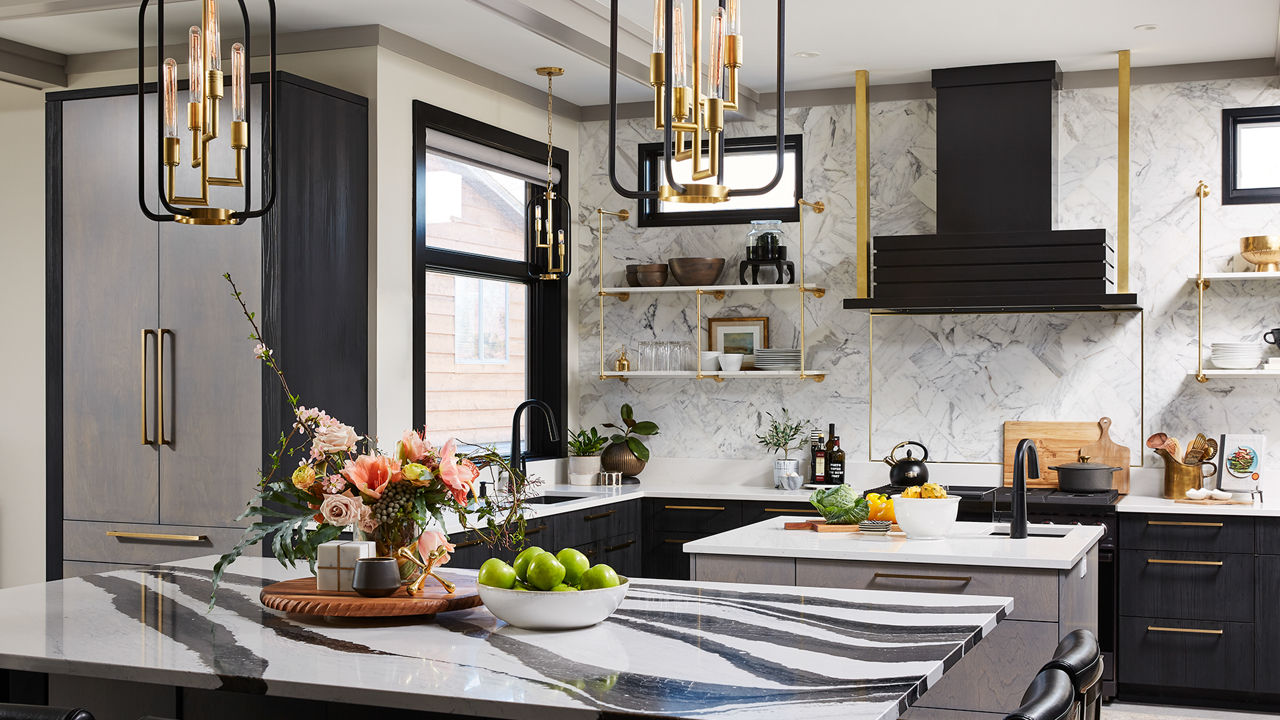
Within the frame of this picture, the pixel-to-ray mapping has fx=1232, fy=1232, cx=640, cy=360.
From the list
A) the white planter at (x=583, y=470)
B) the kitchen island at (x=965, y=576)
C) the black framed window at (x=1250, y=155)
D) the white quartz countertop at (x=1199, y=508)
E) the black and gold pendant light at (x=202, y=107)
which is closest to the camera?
the black and gold pendant light at (x=202, y=107)

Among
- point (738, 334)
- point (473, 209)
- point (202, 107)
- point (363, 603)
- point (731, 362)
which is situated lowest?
point (363, 603)

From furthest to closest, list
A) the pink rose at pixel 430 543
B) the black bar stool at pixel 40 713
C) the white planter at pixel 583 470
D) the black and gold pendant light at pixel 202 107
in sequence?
the white planter at pixel 583 470
the pink rose at pixel 430 543
the black and gold pendant light at pixel 202 107
the black bar stool at pixel 40 713

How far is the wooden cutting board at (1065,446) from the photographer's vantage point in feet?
18.7

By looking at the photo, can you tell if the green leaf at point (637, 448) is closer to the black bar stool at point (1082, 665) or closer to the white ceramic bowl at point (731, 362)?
the white ceramic bowl at point (731, 362)

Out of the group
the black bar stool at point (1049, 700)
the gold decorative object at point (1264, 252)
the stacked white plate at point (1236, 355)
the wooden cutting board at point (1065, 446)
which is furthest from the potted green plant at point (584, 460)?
the black bar stool at point (1049, 700)

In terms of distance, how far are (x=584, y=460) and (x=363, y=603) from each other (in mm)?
3845

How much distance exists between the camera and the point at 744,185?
6488mm

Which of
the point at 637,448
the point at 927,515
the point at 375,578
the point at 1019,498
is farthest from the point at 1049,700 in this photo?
the point at 637,448

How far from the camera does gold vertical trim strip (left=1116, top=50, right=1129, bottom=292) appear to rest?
18.2 feet

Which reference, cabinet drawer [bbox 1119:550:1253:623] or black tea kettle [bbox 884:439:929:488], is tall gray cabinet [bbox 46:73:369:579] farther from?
cabinet drawer [bbox 1119:550:1253:623]

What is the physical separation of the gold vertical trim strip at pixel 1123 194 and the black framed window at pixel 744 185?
1498 millimetres

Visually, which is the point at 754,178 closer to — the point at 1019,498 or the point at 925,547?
the point at 1019,498

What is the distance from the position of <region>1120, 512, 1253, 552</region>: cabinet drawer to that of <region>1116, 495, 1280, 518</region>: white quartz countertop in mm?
25

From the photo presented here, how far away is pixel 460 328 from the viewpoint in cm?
572
